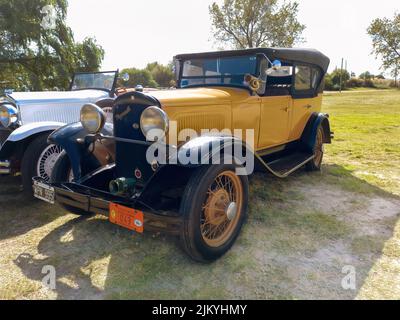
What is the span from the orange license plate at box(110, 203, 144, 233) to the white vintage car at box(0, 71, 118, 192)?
178 centimetres

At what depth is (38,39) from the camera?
43.3 ft

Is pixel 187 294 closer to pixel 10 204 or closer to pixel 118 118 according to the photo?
pixel 118 118

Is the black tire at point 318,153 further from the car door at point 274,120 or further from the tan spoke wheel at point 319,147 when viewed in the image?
the car door at point 274,120

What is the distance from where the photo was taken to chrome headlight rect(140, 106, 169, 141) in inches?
102

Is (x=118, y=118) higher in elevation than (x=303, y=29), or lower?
lower

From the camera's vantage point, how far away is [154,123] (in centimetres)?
261

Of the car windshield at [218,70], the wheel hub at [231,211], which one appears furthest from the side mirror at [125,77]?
the wheel hub at [231,211]

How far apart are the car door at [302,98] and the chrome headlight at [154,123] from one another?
7.98ft

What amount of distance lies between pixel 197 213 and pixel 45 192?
4.88ft

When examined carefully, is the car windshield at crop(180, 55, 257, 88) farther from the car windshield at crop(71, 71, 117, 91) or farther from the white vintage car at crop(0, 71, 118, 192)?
the car windshield at crop(71, 71, 117, 91)

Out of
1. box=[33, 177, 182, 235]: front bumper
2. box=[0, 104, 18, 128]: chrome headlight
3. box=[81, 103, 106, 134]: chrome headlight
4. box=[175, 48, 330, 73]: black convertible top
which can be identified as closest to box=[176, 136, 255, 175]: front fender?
box=[33, 177, 182, 235]: front bumper

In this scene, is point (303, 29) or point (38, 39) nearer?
point (38, 39)
